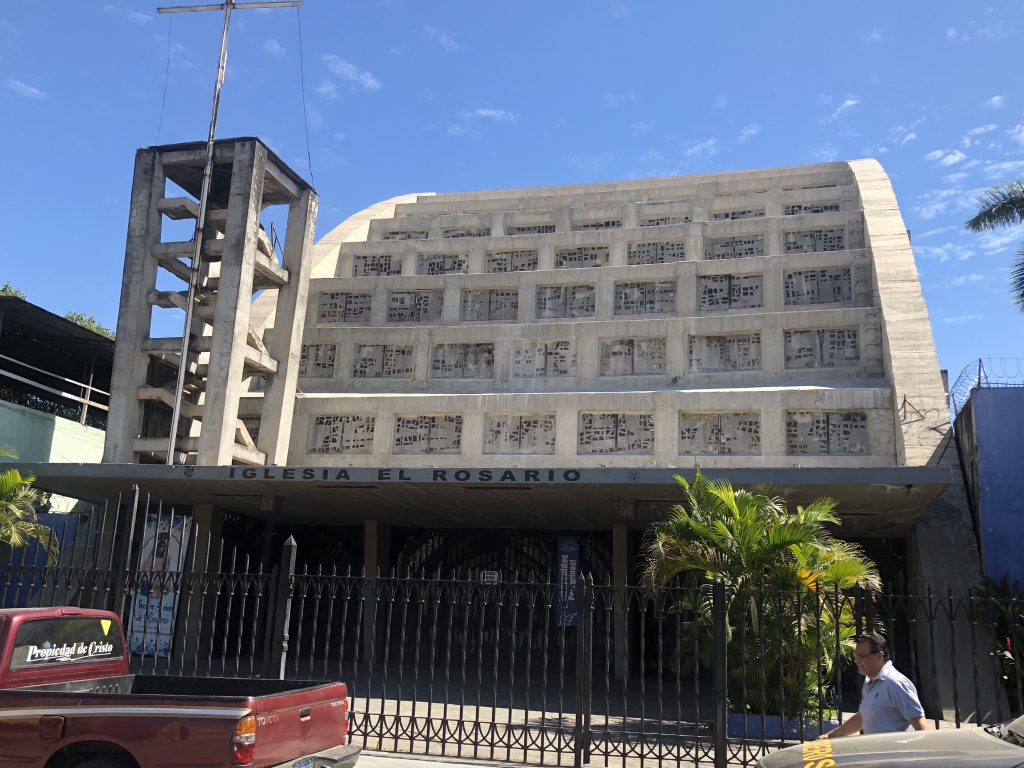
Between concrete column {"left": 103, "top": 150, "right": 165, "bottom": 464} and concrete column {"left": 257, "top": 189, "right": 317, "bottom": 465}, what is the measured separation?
10.8 feet

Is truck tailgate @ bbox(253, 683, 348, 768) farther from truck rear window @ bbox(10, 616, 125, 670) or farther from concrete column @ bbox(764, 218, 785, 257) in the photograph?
concrete column @ bbox(764, 218, 785, 257)

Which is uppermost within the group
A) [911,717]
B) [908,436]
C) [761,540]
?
[908,436]

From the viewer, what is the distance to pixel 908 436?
18.9 m

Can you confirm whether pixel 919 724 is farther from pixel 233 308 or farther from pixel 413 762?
pixel 233 308

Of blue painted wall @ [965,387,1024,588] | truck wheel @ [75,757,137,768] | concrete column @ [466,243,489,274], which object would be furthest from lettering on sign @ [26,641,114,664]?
concrete column @ [466,243,489,274]

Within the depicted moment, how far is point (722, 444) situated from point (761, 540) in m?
9.76

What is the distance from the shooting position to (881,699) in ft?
20.7

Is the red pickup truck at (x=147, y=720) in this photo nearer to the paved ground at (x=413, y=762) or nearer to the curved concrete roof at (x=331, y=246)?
the paved ground at (x=413, y=762)

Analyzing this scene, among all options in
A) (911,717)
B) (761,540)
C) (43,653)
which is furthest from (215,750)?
(761,540)

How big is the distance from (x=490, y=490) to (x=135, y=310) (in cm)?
1223

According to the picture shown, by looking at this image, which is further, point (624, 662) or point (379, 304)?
point (379, 304)

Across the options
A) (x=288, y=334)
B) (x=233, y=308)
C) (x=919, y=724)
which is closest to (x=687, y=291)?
(x=288, y=334)

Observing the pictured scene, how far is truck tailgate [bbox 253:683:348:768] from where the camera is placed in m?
6.64

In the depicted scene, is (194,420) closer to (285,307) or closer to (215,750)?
(285,307)
